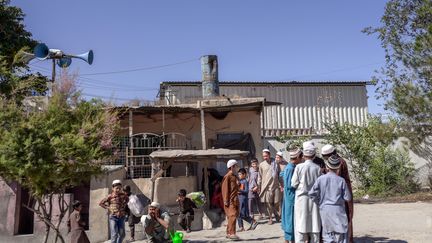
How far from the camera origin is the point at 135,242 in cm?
1045

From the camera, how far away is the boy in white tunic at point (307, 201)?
21.1ft

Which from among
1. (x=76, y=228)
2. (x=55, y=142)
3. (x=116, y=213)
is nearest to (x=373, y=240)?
(x=116, y=213)

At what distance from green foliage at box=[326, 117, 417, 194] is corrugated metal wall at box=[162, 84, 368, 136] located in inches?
200

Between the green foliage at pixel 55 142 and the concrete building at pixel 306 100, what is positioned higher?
the concrete building at pixel 306 100

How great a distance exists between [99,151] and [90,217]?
373 cm

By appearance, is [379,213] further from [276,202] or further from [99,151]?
[99,151]

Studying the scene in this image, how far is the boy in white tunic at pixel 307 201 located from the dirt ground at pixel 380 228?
89.2 inches

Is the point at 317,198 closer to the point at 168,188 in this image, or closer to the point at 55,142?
the point at 55,142

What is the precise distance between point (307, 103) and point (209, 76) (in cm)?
673

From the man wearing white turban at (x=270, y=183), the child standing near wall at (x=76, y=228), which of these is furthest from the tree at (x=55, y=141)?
the man wearing white turban at (x=270, y=183)

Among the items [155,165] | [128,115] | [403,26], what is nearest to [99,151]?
[155,165]

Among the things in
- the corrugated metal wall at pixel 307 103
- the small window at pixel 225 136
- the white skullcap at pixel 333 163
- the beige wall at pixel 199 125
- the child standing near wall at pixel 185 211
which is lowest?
the child standing near wall at pixel 185 211

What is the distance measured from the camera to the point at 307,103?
75.4ft

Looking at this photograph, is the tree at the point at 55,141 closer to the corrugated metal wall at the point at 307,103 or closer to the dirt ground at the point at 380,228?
the dirt ground at the point at 380,228
